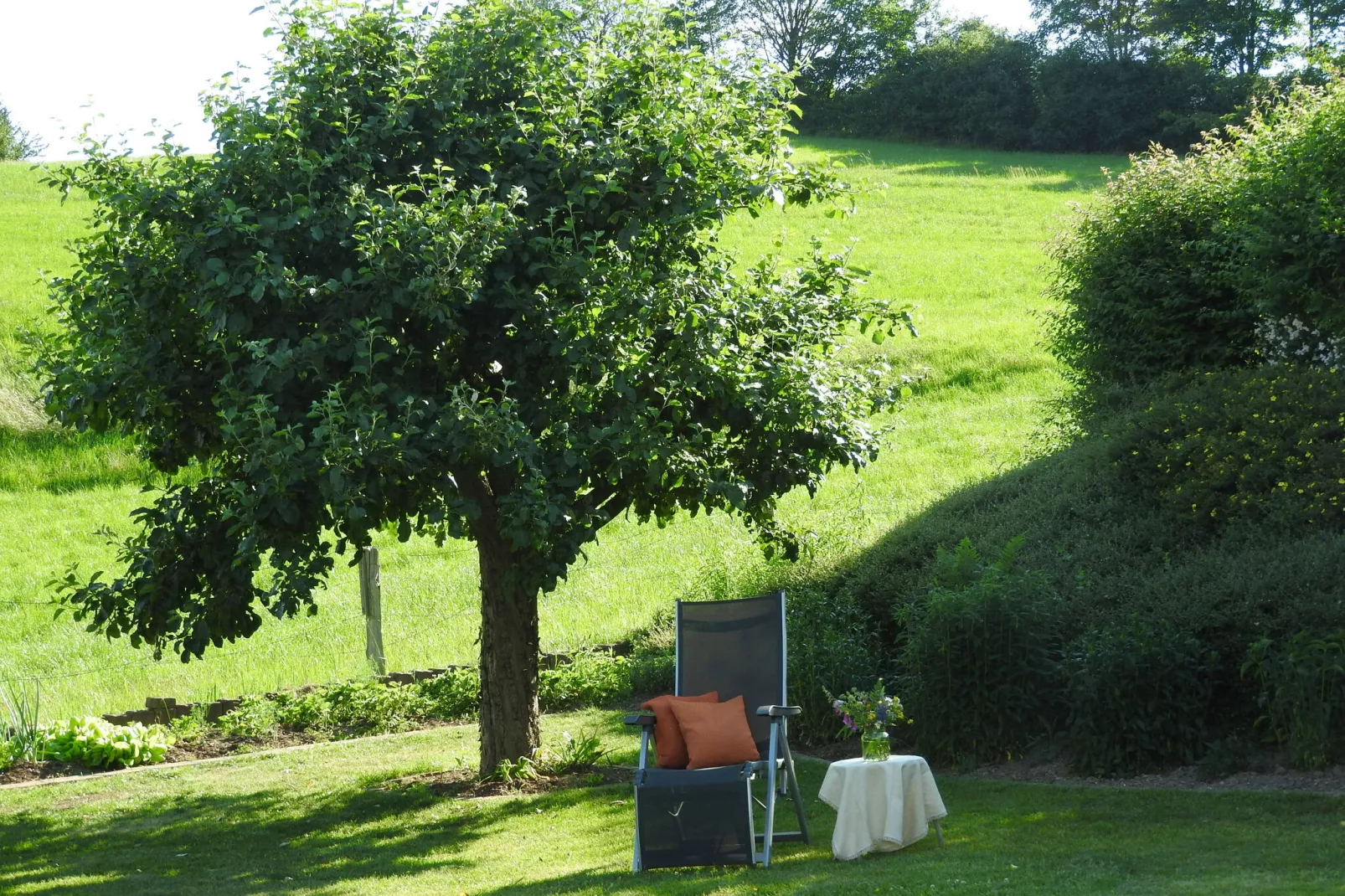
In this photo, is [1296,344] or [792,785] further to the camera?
[1296,344]

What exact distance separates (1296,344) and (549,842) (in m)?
7.68

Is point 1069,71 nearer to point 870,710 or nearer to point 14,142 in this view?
point 870,710

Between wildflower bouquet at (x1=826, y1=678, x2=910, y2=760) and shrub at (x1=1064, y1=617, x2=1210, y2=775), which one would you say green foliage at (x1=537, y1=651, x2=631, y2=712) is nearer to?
shrub at (x1=1064, y1=617, x2=1210, y2=775)

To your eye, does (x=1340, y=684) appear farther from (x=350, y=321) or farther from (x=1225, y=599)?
(x=350, y=321)

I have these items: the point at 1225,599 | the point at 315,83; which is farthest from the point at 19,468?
the point at 1225,599

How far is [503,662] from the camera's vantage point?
7.88 metres

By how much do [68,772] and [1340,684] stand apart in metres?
8.20

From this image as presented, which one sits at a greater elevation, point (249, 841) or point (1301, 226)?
point (1301, 226)

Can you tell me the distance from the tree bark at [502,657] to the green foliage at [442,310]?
547 mm

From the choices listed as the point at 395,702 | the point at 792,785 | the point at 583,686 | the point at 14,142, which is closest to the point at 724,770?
the point at 792,785

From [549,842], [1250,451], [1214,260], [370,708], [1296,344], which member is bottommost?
[370,708]

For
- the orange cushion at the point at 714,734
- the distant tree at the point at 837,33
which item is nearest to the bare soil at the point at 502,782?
the orange cushion at the point at 714,734

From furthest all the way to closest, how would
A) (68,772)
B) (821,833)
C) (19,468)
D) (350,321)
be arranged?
(19,468) < (68,772) < (821,833) < (350,321)

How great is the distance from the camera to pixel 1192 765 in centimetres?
731
